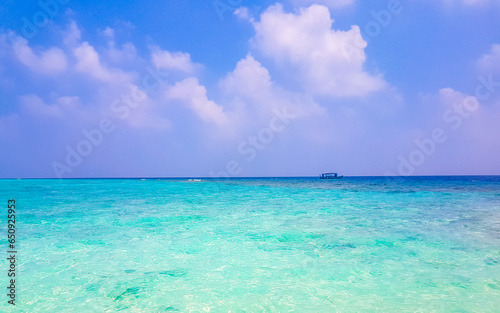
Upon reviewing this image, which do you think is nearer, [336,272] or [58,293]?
[58,293]

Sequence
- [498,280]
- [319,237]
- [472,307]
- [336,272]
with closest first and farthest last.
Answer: [472,307], [498,280], [336,272], [319,237]

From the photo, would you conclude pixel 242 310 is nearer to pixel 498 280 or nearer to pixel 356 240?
pixel 498 280

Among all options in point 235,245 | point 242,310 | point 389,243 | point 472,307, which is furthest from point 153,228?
point 472,307

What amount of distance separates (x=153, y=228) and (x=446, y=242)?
10415 millimetres

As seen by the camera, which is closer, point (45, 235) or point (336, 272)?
point (336, 272)

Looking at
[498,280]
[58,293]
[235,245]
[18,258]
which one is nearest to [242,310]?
[58,293]

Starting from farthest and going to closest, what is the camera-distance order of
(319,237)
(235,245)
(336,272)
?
(319,237) → (235,245) → (336,272)

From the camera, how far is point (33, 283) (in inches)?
215

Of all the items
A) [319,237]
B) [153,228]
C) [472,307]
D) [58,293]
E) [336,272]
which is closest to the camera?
[472,307]

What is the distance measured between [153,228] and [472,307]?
10.1 metres

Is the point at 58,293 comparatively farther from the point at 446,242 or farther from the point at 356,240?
the point at 446,242

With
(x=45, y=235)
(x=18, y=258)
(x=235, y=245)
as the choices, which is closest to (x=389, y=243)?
(x=235, y=245)

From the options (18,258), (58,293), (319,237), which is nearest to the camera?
(58,293)

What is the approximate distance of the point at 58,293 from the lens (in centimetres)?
501
